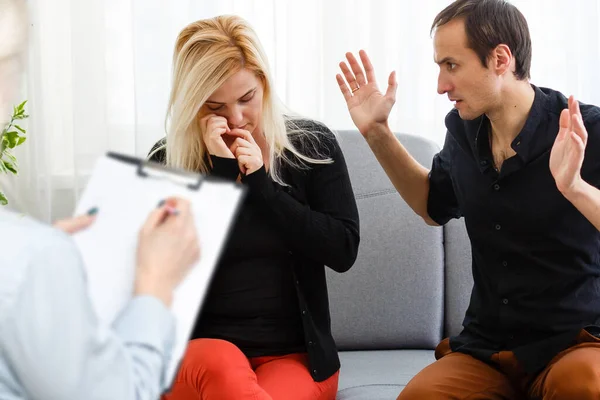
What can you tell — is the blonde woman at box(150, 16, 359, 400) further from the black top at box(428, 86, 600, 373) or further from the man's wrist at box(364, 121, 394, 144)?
the black top at box(428, 86, 600, 373)

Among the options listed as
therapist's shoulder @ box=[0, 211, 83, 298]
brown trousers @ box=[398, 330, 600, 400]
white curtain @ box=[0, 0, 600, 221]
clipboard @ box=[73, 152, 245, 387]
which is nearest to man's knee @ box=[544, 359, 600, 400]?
brown trousers @ box=[398, 330, 600, 400]

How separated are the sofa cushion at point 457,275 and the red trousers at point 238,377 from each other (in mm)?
601

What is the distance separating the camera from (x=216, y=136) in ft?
5.54

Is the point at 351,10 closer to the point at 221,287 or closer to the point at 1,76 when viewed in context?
the point at 221,287

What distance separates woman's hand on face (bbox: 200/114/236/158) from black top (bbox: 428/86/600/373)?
0.53m

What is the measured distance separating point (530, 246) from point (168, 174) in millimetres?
1061

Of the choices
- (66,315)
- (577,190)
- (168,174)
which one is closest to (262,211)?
(577,190)

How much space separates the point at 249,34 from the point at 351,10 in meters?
0.89

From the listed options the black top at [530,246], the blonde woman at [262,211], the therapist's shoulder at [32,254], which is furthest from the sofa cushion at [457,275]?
the therapist's shoulder at [32,254]

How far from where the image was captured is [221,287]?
175 centimetres

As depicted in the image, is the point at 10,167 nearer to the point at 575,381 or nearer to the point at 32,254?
the point at 575,381

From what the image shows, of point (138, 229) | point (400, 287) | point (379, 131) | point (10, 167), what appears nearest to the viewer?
point (138, 229)

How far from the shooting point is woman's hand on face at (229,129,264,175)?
5.42 feet

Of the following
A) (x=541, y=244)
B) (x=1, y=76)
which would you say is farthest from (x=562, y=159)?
(x=1, y=76)
